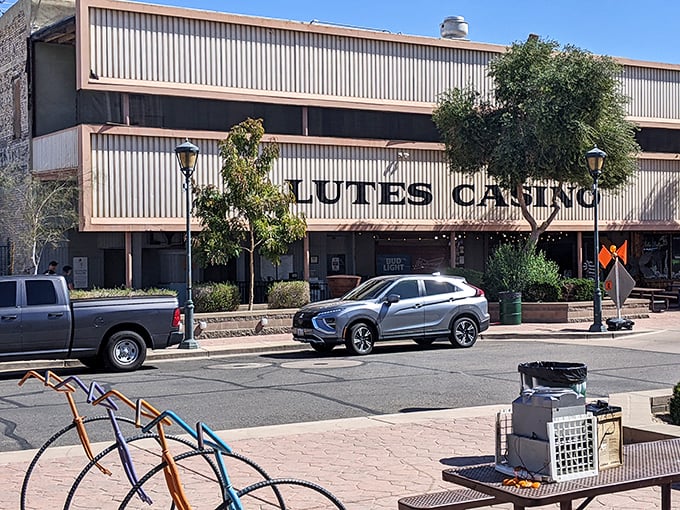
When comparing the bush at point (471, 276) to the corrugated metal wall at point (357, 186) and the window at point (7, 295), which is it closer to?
the corrugated metal wall at point (357, 186)

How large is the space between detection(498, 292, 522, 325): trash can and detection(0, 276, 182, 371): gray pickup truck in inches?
453

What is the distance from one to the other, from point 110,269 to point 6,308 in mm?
13299

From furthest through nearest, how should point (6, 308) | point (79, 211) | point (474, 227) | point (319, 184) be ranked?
point (474, 227), point (319, 184), point (79, 211), point (6, 308)

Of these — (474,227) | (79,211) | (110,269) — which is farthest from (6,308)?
(474,227)

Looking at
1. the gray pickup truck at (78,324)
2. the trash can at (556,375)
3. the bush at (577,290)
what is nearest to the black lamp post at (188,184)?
the gray pickup truck at (78,324)

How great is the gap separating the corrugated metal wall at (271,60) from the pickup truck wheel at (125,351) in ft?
35.2

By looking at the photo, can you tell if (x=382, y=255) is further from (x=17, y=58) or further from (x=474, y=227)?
(x=17, y=58)

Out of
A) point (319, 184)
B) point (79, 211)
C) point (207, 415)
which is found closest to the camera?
point (207, 415)

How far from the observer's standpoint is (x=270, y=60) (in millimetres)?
28359

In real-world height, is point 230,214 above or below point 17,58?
below

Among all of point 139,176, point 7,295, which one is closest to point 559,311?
point 139,176

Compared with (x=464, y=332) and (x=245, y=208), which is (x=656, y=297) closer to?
(x=464, y=332)

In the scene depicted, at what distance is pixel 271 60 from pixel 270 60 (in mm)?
33

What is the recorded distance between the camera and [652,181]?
35.2m
